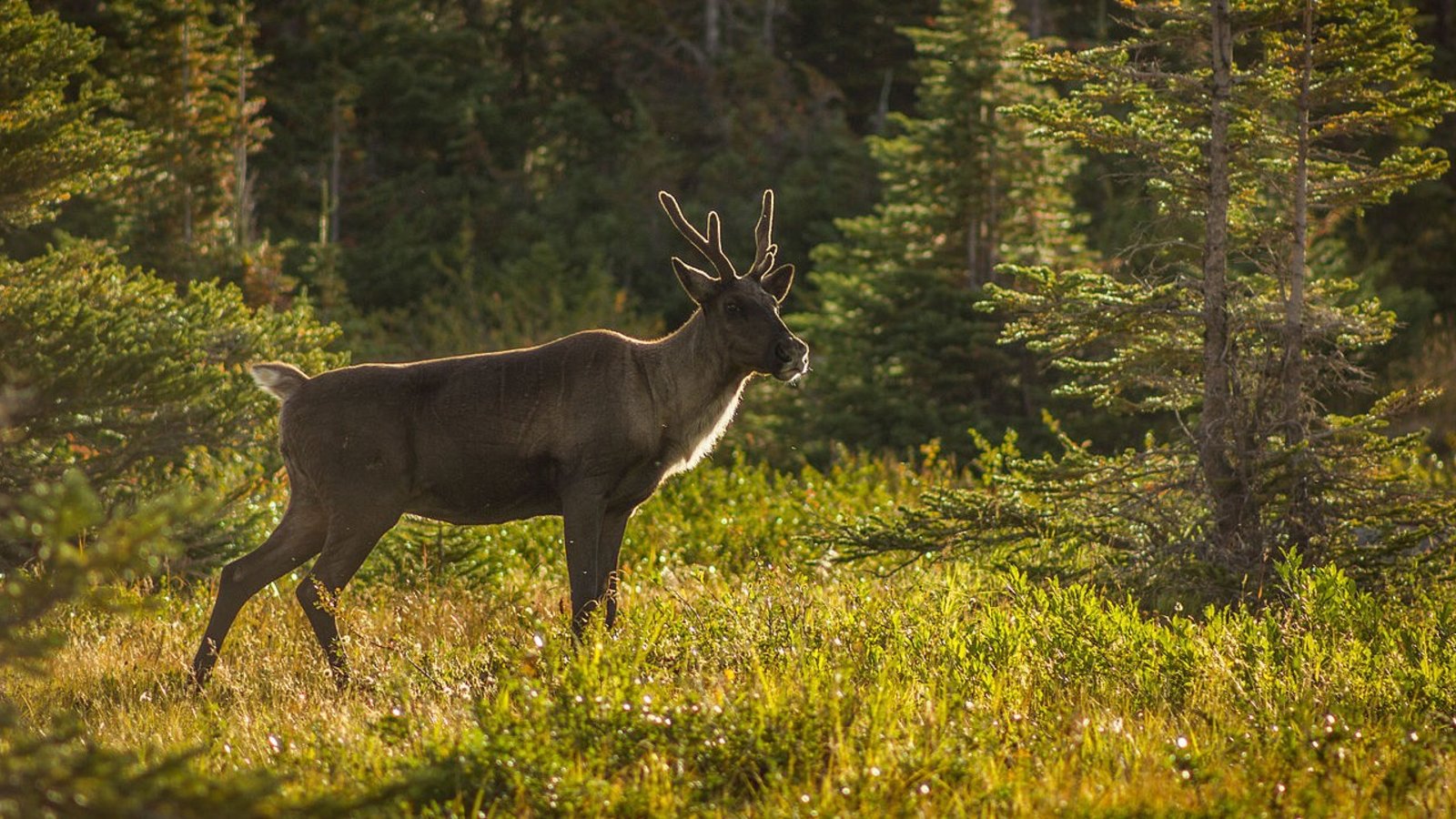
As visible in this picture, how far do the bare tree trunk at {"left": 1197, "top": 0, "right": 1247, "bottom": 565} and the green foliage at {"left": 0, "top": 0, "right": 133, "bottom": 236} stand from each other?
7.32 meters

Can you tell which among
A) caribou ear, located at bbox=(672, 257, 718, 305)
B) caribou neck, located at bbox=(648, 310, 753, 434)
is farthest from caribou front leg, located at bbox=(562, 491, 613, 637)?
caribou ear, located at bbox=(672, 257, 718, 305)

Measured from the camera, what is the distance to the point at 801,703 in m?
5.59

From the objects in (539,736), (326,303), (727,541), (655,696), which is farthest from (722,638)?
(326,303)

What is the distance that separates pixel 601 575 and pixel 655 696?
2539mm

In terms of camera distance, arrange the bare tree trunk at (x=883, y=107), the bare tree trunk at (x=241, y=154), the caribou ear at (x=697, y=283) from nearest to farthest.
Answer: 1. the caribou ear at (x=697, y=283)
2. the bare tree trunk at (x=241, y=154)
3. the bare tree trunk at (x=883, y=107)

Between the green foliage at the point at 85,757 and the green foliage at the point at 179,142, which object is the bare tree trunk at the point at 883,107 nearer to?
the green foliage at the point at 179,142

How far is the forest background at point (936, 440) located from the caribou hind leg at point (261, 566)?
50 cm

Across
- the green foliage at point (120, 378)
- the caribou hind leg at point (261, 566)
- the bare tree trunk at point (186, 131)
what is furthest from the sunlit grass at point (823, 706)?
the bare tree trunk at point (186, 131)

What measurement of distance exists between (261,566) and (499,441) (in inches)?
56.8

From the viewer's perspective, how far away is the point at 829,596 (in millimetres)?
8555

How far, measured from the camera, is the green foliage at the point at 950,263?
1722cm

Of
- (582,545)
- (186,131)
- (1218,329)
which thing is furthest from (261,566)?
(186,131)

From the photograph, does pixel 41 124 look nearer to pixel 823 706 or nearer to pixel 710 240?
pixel 710 240

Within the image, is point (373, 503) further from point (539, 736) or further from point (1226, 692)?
point (1226, 692)
